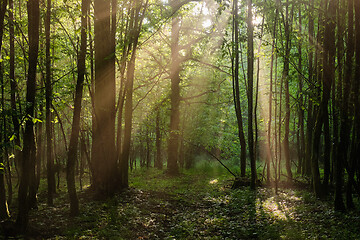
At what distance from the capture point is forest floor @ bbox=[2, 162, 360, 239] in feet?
24.6

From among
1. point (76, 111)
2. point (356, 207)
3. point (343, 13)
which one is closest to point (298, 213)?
point (356, 207)

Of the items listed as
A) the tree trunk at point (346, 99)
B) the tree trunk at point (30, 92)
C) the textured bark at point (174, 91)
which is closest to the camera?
the tree trunk at point (30, 92)

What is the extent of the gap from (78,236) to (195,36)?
1636 centimetres

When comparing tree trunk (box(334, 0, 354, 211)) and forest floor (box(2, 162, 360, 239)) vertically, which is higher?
tree trunk (box(334, 0, 354, 211))

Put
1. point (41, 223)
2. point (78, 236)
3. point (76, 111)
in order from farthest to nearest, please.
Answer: point (76, 111) → point (41, 223) → point (78, 236)

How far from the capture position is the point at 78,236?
7367 mm

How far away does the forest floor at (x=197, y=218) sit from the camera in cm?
751

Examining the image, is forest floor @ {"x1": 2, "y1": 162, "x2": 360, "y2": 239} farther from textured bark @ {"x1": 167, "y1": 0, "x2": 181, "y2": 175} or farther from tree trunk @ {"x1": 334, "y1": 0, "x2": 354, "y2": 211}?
textured bark @ {"x1": 167, "y1": 0, "x2": 181, "y2": 175}

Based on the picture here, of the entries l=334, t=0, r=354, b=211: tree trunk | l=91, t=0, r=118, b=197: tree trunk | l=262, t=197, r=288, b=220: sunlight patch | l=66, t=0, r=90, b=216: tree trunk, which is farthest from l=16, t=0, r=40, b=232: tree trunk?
l=334, t=0, r=354, b=211: tree trunk

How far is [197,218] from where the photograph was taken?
9.80 meters

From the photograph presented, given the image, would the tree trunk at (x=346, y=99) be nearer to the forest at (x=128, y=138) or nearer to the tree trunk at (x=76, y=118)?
the forest at (x=128, y=138)

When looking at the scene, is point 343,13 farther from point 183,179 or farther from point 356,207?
point 183,179

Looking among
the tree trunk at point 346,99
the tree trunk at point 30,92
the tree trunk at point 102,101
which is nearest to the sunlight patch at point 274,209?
the tree trunk at point 346,99

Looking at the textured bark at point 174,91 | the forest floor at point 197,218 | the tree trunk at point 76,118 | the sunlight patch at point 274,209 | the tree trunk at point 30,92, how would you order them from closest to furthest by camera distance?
the tree trunk at point 30,92, the forest floor at point 197,218, the tree trunk at point 76,118, the sunlight patch at point 274,209, the textured bark at point 174,91
